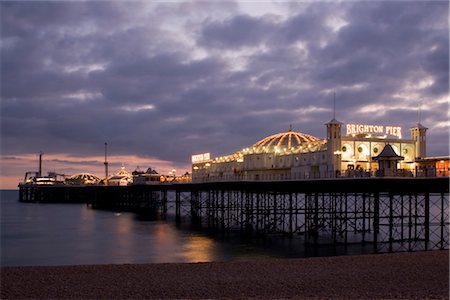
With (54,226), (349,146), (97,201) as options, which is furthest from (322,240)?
(97,201)

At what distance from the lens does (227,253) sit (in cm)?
3616

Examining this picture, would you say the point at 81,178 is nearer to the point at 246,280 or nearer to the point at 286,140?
the point at 286,140

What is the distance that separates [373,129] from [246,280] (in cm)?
2816

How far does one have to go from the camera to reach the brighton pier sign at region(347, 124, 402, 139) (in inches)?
1811

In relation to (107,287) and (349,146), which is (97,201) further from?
(107,287)

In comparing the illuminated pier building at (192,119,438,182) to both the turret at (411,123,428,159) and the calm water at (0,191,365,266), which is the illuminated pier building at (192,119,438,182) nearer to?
the turret at (411,123,428,159)

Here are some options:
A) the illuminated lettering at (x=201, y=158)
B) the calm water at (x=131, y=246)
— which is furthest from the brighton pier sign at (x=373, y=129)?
the illuminated lettering at (x=201, y=158)

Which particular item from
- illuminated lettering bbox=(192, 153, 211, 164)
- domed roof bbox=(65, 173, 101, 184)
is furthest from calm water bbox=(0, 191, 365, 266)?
domed roof bbox=(65, 173, 101, 184)

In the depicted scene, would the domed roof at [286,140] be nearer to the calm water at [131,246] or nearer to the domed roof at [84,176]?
A: the calm water at [131,246]

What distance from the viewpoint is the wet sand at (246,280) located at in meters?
19.8

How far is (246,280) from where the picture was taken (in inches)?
890

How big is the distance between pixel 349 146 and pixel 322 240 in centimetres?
883

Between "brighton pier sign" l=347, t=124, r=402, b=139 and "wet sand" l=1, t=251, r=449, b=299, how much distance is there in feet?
62.5

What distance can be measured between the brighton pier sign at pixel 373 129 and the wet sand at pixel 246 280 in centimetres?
1906
